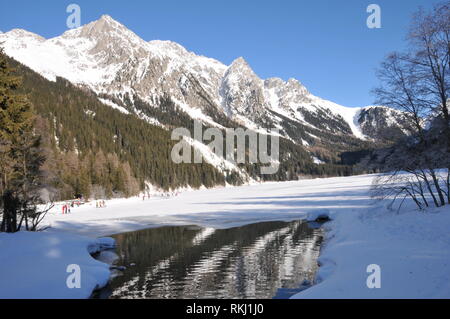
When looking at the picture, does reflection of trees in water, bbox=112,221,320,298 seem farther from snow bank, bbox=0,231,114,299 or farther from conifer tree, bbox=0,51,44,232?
conifer tree, bbox=0,51,44,232

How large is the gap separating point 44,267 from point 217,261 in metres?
9.06

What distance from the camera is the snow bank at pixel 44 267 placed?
39.3ft

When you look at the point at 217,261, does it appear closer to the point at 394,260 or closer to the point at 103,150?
the point at 394,260

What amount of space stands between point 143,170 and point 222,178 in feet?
156

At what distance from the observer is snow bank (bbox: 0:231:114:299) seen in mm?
11977

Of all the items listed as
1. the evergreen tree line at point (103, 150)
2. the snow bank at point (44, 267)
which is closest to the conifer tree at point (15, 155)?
the snow bank at point (44, 267)

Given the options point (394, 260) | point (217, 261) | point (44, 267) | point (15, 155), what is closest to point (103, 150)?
point (15, 155)

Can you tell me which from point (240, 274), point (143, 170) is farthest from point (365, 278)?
point (143, 170)

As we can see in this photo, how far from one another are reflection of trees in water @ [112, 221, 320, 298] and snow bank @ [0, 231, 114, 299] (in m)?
1.48

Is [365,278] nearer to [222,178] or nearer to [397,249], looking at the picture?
[397,249]

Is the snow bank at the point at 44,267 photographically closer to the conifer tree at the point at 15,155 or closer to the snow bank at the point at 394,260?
the conifer tree at the point at 15,155

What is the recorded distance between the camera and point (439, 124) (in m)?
16.0
